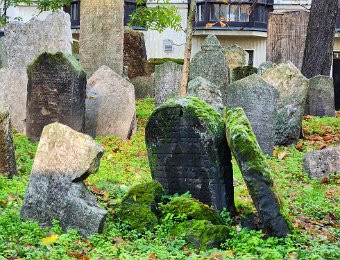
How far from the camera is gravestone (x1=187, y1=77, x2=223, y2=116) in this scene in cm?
1524

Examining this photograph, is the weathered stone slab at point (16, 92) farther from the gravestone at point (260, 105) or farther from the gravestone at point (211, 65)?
the gravestone at point (260, 105)

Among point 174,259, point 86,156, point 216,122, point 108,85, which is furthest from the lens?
point 108,85

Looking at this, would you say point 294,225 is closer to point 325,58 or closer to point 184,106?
point 184,106

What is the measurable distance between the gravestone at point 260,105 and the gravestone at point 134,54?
8.82 meters

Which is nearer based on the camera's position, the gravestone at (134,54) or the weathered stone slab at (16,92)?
the weathered stone slab at (16,92)

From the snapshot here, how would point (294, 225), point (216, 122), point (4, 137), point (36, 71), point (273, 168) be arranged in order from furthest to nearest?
point (36, 71) → point (273, 168) → point (4, 137) → point (216, 122) → point (294, 225)

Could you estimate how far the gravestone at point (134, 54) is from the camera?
23.6 m

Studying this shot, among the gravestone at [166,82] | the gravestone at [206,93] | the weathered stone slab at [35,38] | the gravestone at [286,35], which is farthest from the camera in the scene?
the gravestone at [286,35]

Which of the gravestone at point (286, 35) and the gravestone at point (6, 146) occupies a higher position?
the gravestone at point (286, 35)

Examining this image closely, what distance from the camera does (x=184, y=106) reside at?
10461mm

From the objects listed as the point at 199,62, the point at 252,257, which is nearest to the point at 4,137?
the point at 252,257

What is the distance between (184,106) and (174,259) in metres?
2.89

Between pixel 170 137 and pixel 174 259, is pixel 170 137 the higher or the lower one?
the higher one

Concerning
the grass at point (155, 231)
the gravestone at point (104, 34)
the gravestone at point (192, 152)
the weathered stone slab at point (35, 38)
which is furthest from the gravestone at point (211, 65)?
the gravestone at point (192, 152)
